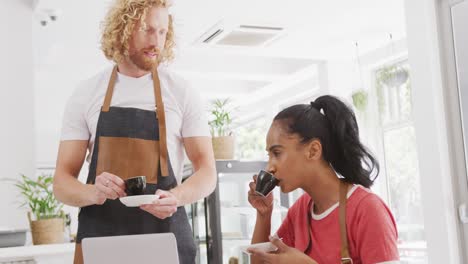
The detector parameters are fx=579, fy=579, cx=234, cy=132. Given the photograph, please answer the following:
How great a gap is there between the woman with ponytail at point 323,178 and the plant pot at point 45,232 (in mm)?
1405

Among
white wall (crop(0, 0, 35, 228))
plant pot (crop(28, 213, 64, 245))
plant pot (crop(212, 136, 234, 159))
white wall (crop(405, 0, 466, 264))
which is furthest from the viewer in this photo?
plant pot (crop(212, 136, 234, 159))

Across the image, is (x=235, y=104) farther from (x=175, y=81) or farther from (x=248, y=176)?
(x=175, y=81)

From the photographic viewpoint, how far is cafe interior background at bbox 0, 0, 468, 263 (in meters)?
3.25

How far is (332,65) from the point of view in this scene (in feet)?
18.9

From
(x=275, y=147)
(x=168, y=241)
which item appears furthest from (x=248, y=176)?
(x=168, y=241)


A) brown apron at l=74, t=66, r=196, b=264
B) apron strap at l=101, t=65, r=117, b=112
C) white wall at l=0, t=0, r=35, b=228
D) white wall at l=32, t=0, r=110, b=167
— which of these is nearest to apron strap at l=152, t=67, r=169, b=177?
brown apron at l=74, t=66, r=196, b=264

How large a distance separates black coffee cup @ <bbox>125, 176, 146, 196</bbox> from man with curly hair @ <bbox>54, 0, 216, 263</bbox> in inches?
2.6

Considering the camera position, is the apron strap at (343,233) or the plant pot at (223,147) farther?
the plant pot at (223,147)

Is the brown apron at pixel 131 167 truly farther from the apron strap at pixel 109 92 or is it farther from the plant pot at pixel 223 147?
the plant pot at pixel 223 147

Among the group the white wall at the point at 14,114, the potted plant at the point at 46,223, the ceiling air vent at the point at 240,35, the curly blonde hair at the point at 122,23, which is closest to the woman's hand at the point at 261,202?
the curly blonde hair at the point at 122,23

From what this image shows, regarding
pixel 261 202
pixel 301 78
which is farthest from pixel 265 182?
pixel 301 78

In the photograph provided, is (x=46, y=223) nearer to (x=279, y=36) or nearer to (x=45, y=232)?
(x=45, y=232)

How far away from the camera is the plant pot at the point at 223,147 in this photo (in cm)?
452

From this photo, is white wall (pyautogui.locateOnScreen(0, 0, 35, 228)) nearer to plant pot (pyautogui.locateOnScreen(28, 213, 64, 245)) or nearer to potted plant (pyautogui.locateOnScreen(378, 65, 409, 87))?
plant pot (pyautogui.locateOnScreen(28, 213, 64, 245))
